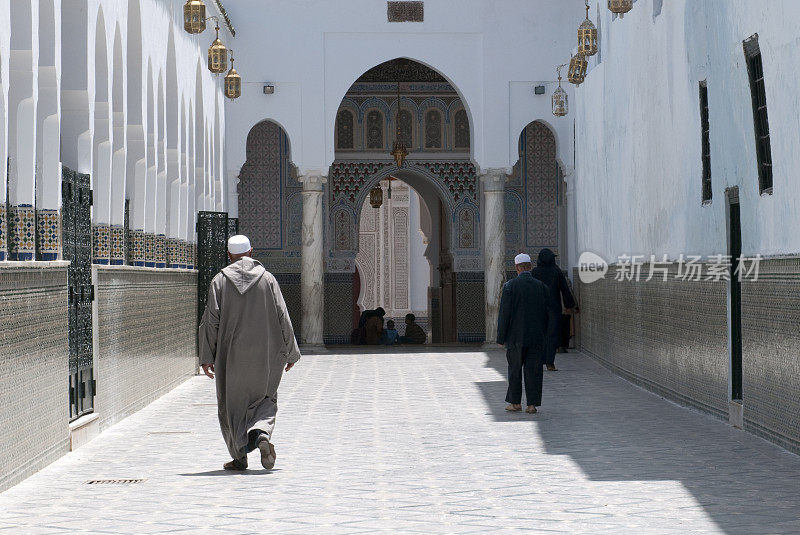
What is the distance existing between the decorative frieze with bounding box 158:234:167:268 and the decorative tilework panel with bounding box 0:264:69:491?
4355mm

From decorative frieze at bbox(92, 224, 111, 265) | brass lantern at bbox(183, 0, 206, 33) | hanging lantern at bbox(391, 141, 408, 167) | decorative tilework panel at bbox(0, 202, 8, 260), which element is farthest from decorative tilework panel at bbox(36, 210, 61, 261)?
hanging lantern at bbox(391, 141, 408, 167)

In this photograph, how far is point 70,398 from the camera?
829cm

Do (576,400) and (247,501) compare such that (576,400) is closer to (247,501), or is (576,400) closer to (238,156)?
(247,501)

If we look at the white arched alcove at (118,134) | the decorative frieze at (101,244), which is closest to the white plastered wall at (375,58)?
the white arched alcove at (118,134)

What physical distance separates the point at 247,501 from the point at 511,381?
14.4 ft

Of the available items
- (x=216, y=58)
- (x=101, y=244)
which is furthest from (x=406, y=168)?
(x=101, y=244)

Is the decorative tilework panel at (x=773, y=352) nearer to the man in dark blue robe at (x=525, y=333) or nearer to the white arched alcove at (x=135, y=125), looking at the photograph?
the man in dark blue robe at (x=525, y=333)

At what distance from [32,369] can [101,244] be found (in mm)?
2567

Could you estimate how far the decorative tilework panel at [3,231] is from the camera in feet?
21.9

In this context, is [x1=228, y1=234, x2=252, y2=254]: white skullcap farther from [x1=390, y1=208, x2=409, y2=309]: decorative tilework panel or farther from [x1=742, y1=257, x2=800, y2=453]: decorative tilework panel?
[x1=390, y1=208, x2=409, y2=309]: decorative tilework panel

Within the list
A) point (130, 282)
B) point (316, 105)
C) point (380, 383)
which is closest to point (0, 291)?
point (130, 282)

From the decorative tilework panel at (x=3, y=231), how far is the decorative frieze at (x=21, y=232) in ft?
0.83

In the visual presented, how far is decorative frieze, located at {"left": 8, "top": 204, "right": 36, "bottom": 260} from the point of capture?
707 cm

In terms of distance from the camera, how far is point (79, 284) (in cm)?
852
